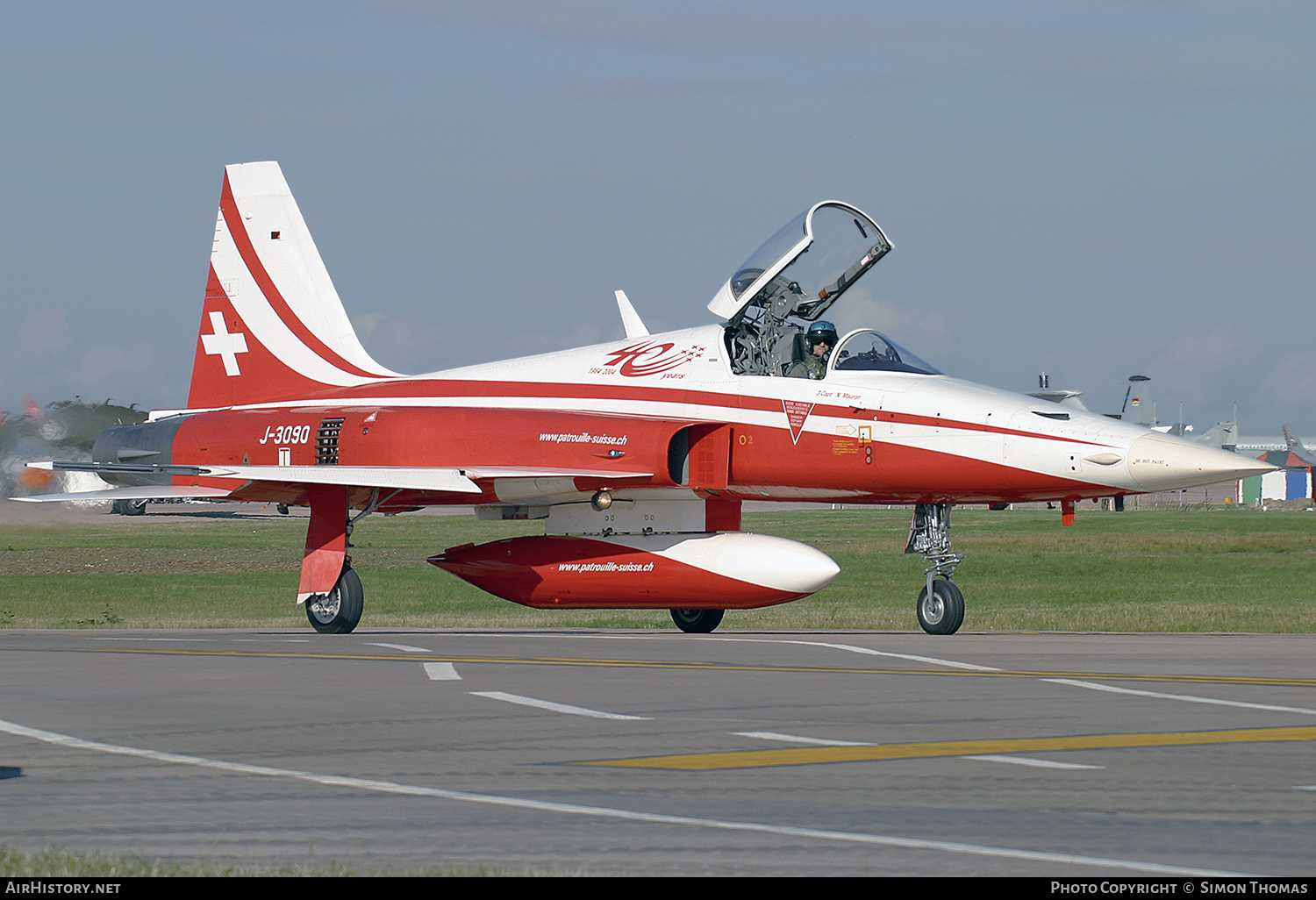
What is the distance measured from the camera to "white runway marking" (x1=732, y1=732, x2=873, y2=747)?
8.40 meters

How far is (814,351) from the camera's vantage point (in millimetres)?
17766

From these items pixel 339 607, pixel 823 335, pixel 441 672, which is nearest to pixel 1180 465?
pixel 823 335

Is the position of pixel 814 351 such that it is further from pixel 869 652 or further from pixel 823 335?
pixel 869 652

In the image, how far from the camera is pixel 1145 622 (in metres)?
20.4

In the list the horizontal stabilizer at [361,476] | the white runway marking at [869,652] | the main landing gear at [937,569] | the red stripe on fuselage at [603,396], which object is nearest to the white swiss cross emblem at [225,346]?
the red stripe on fuselage at [603,396]

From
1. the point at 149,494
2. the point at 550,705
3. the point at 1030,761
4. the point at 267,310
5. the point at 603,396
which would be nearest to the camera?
the point at 1030,761

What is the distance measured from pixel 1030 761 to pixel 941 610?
29.8ft

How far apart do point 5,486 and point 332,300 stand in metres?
10.3

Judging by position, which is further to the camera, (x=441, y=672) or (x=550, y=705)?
(x=441, y=672)

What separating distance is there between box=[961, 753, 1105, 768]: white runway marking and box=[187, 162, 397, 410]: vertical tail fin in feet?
49.7

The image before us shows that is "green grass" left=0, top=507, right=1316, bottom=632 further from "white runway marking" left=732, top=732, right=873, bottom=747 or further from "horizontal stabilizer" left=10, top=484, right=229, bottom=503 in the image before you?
"white runway marking" left=732, top=732, right=873, bottom=747

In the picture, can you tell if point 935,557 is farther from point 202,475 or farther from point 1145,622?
point 202,475

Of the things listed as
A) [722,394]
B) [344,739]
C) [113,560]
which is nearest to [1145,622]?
[722,394]

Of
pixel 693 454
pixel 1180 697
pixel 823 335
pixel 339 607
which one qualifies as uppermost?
pixel 823 335
